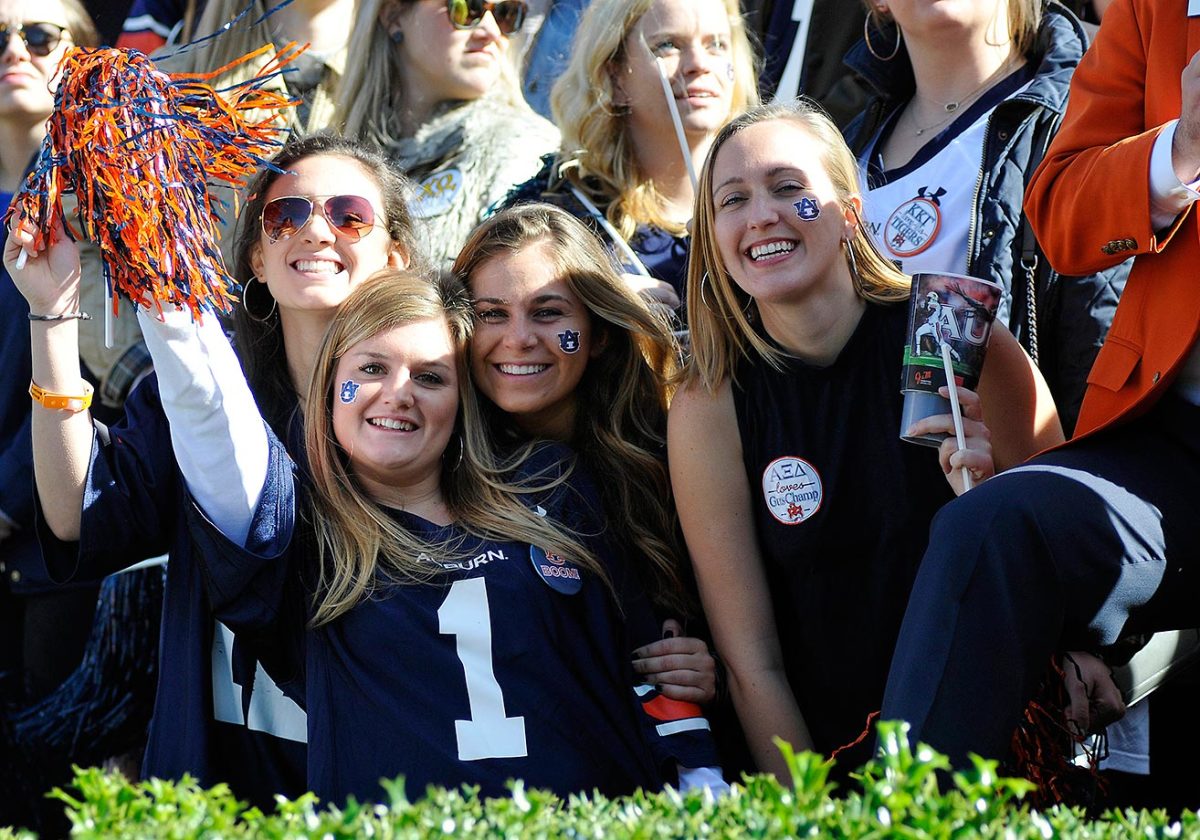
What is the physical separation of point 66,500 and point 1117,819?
79.6 inches

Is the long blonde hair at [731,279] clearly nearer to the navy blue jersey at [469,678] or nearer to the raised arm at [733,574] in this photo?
the raised arm at [733,574]

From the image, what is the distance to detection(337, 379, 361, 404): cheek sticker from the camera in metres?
3.31

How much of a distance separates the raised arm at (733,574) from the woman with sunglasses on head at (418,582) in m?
0.15

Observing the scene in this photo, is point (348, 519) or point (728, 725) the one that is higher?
point (348, 519)

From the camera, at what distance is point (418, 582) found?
315 cm

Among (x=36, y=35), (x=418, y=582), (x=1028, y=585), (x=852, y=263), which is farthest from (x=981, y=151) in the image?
(x=36, y=35)

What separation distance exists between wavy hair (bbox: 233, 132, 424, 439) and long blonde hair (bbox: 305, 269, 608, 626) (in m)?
0.23

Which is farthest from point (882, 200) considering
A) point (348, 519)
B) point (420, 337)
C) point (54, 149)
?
point (54, 149)

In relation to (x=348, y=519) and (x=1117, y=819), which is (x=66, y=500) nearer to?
(x=348, y=519)

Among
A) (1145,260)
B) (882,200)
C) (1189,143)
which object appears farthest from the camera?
(882,200)

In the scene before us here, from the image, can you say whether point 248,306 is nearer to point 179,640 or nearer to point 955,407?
point 179,640

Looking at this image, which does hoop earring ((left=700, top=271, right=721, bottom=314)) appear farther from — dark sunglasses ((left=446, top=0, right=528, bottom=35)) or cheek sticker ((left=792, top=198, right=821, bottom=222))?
dark sunglasses ((left=446, top=0, right=528, bottom=35))

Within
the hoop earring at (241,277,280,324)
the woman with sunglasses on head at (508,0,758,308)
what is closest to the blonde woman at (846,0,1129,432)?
the woman with sunglasses on head at (508,0,758,308)

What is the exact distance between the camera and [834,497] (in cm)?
320
